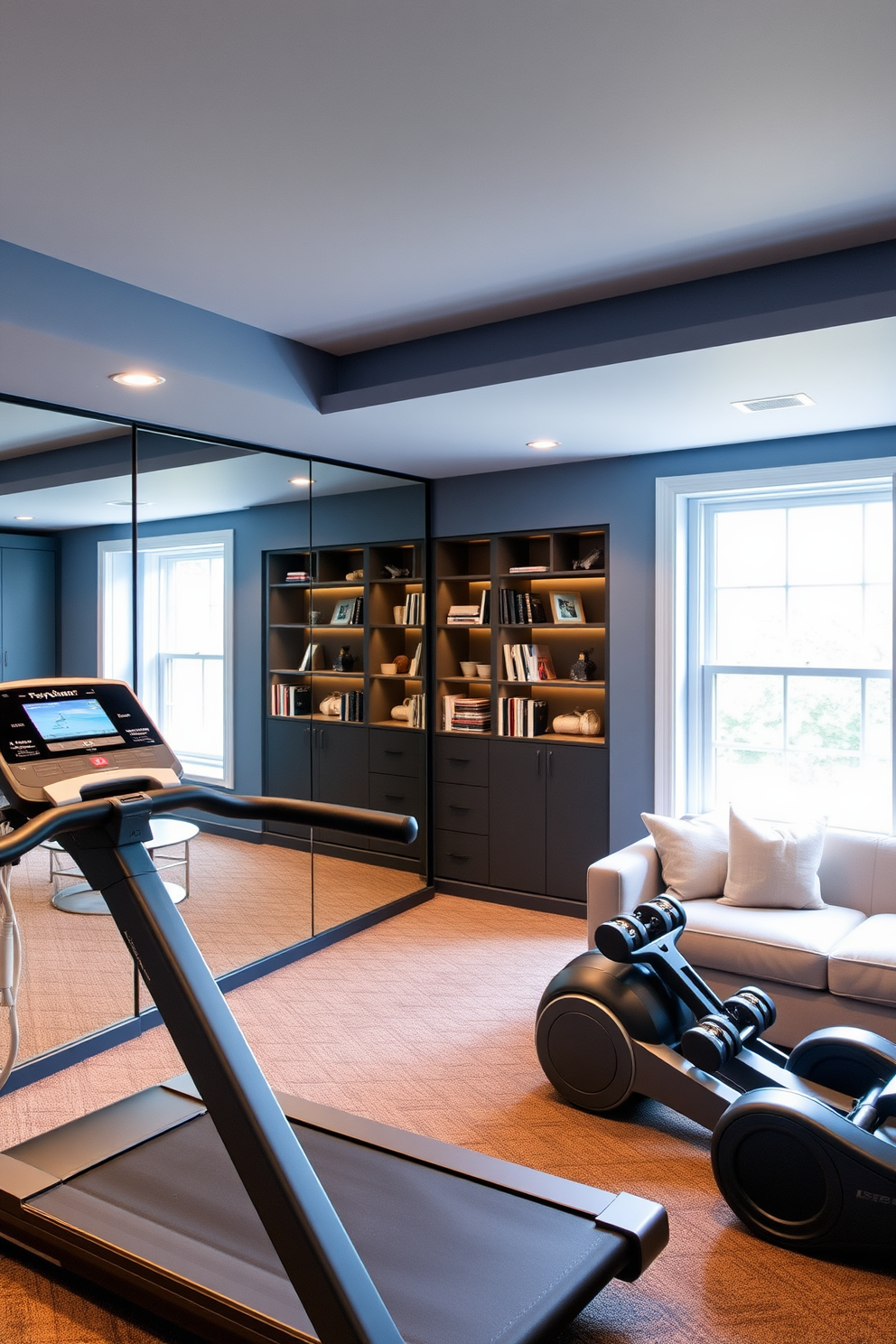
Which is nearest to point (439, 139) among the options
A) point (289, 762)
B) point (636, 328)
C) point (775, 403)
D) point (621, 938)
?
point (636, 328)

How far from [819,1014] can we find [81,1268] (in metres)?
2.42

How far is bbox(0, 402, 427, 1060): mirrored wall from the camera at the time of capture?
3299 millimetres

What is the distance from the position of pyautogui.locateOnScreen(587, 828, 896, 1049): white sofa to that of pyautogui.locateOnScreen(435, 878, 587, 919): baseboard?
45.7 inches

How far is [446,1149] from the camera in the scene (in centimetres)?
252

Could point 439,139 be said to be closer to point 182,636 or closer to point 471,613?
point 182,636

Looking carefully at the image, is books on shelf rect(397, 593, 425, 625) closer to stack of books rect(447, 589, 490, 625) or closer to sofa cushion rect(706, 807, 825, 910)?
stack of books rect(447, 589, 490, 625)

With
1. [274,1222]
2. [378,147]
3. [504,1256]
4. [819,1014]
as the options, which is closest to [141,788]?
[274,1222]

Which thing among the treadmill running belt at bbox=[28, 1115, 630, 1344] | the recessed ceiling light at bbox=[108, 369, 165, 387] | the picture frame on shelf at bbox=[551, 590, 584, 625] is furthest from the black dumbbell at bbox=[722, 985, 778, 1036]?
the recessed ceiling light at bbox=[108, 369, 165, 387]

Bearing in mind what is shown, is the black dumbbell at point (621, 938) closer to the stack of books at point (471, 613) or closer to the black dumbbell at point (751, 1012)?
the black dumbbell at point (751, 1012)

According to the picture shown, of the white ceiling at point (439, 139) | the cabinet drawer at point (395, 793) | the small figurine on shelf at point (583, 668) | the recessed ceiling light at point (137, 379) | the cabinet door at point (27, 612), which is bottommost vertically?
the cabinet drawer at point (395, 793)

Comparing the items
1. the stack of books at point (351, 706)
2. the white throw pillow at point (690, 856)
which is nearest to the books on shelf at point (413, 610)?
the stack of books at point (351, 706)

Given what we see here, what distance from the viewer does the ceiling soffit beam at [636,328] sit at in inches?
107

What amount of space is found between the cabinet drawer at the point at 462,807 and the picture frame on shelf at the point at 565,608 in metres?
1.05

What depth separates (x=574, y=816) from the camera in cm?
507
